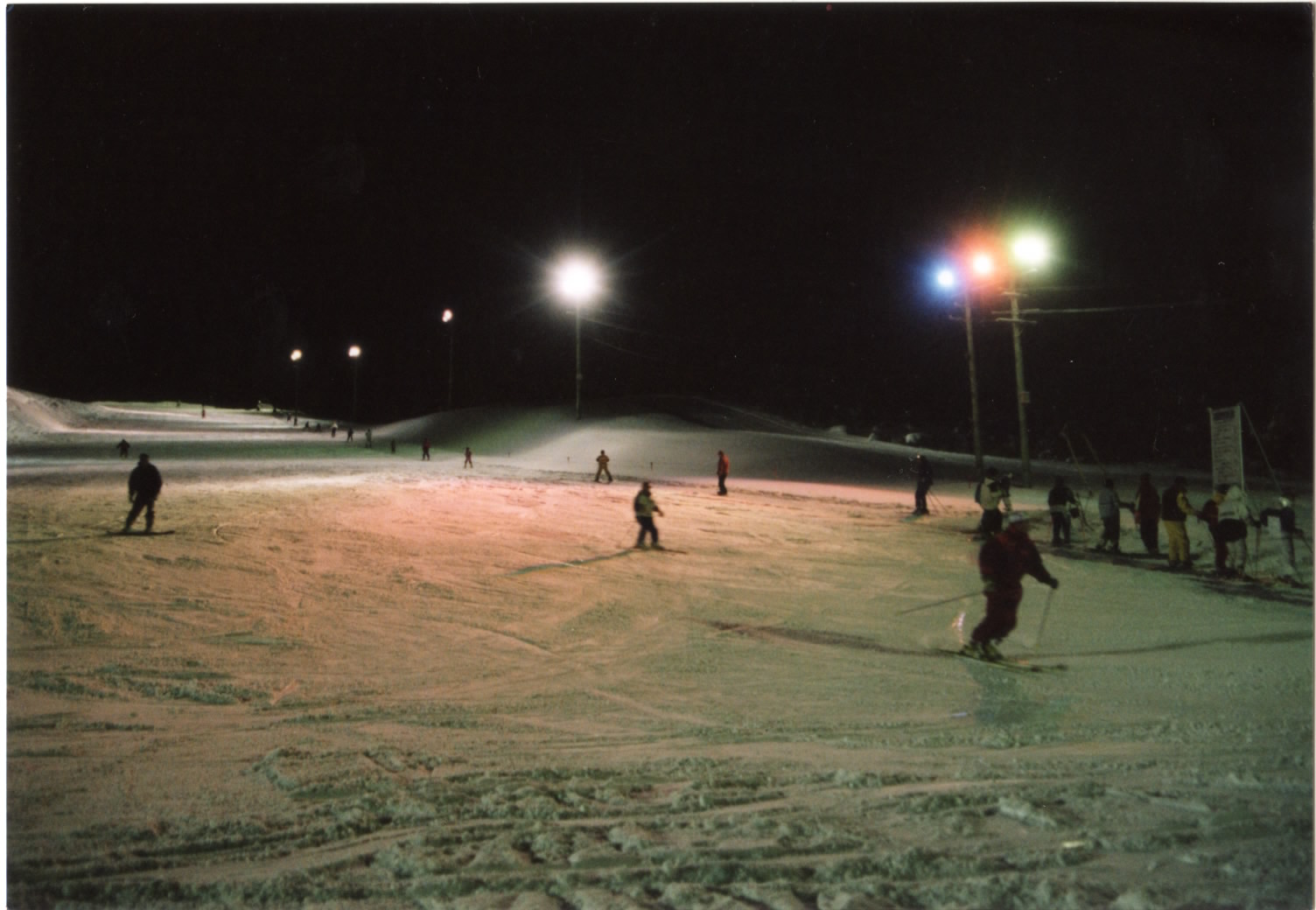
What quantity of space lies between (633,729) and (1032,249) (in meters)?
20.1

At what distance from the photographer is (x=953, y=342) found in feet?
233

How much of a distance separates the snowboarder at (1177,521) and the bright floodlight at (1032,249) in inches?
395

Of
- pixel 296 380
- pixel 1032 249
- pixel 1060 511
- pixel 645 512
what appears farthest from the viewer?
pixel 296 380

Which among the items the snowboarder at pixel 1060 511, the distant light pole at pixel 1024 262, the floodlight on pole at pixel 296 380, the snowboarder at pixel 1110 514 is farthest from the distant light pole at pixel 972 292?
the floodlight on pole at pixel 296 380

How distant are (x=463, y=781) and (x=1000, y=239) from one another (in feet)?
72.0

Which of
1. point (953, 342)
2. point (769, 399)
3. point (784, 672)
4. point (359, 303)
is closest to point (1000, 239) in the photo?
point (784, 672)

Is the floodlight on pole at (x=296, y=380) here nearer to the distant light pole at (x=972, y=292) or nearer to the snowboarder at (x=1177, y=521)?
the distant light pole at (x=972, y=292)

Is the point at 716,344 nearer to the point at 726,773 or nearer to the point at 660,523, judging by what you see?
the point at 660,523

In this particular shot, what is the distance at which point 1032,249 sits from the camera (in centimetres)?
2186

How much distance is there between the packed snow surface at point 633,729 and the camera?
4168 mm

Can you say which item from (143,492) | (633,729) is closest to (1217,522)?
(633,729)

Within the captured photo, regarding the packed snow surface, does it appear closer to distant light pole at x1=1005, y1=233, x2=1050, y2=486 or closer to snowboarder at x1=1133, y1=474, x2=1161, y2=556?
snowboarder at x1=1133, y1=474, x2=1161, y2=556

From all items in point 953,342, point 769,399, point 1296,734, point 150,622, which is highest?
point 953,342

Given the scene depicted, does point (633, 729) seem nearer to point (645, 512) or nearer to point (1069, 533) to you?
point (645, 512)
